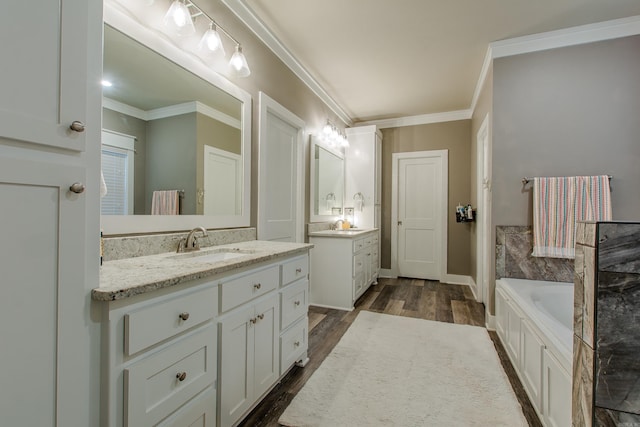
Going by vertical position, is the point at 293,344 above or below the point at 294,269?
below

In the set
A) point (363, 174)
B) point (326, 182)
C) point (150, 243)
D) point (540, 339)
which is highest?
point (363, 174)

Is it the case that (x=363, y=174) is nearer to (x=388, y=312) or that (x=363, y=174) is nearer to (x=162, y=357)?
(x=388, y=312)

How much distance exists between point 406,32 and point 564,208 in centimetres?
204

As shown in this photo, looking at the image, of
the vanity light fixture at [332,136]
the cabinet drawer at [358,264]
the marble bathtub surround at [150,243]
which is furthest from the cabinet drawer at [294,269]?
the vanity light fixture at [332,136]

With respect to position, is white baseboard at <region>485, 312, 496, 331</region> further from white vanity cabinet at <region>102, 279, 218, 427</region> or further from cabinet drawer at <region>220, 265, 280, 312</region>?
white vanity cabinet at <region>102, 279, 218, 427</region>

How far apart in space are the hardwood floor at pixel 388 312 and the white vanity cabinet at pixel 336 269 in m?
0.14

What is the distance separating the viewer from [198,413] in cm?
115

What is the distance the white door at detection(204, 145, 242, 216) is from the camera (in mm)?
1943

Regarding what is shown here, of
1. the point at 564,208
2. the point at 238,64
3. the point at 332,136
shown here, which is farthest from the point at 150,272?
the point at 332,136

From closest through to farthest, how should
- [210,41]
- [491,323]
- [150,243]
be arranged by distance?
[150,243]
[210,41]
[491,323]

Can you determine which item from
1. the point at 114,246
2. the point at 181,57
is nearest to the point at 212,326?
the point at 114,246

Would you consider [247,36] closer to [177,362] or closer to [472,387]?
[177,362]

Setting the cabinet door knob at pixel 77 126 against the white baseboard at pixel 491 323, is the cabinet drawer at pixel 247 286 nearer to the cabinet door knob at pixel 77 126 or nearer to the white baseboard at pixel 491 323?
the cabinet door knob at pixel 77 126

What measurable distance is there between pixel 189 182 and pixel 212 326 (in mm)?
947
